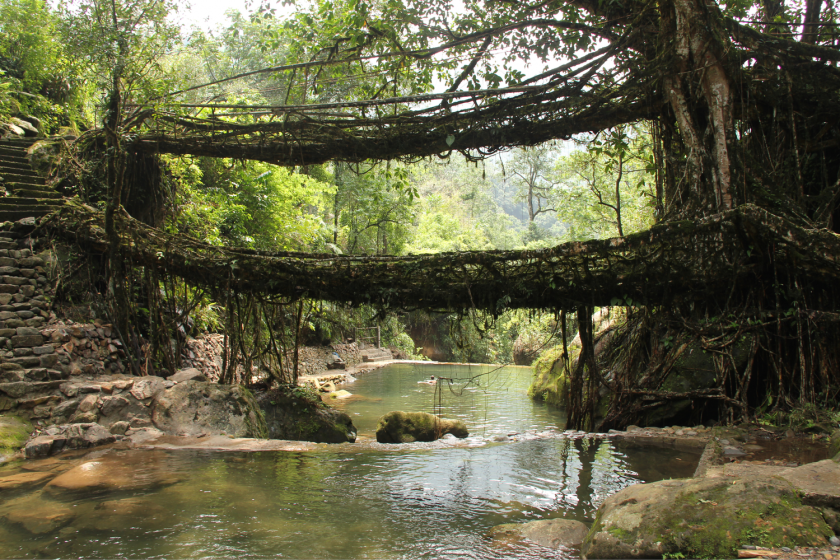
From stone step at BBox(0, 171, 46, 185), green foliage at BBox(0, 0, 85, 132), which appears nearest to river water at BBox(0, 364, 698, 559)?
stone step at BBox(0, 171, 46, 185)

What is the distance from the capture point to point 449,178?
5466 centimetres

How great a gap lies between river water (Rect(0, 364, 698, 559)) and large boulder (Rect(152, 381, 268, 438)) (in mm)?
899

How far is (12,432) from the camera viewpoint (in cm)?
601

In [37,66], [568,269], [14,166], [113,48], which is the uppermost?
[37,66]

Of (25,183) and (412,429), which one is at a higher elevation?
(25,183)

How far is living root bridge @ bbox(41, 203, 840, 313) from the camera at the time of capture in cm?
511

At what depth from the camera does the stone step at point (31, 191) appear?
912 cm

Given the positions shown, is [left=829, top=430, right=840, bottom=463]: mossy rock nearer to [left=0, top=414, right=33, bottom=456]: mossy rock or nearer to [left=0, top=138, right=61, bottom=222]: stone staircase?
[left=0, top=414, right=33, bottom=456]: mossy rock

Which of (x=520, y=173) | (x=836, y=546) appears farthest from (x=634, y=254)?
(x=520, y=173)

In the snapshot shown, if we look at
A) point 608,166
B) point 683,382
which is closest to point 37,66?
point 608,166

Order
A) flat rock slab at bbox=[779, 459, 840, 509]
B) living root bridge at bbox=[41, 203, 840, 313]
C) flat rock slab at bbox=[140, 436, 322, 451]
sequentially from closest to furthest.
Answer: flat rock slab at bbox=[779, 459, 840, 509] < living root bridge at bbox=[41, 203, 840, 313] < flat rock slab at bbox=[140, 436, 322, 451]

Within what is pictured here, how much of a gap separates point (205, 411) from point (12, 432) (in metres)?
2.12

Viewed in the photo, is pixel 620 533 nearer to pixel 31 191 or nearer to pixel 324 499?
pixel 324 499

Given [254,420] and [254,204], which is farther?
[254,204]
